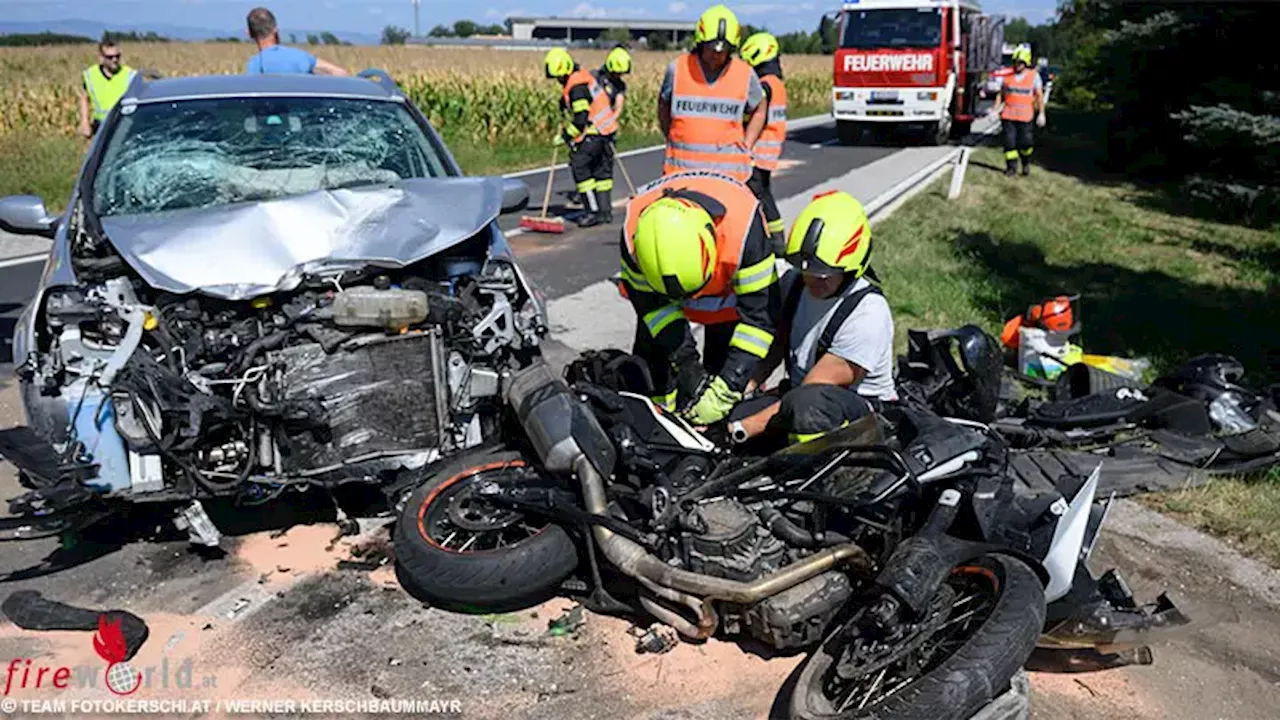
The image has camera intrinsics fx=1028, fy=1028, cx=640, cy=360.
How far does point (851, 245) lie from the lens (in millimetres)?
3699

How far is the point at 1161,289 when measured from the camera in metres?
8.84

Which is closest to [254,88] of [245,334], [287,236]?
[287,236]

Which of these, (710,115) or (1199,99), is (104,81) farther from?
(1199,99)

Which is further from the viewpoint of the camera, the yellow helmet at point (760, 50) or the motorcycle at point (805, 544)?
the yellow helmet at point (760, 50)

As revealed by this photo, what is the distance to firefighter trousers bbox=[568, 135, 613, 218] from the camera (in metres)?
10.8

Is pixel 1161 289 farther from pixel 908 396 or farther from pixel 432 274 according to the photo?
pixel 432 274

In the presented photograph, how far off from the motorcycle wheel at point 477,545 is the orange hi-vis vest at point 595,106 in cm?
725

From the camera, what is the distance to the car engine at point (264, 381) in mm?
3658

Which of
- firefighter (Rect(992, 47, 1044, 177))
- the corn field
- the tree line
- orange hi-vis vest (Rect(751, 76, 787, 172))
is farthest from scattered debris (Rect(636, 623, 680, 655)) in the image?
the corn field

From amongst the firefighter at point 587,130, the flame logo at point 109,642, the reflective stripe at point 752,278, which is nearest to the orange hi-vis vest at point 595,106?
the firefighter at point 587,130

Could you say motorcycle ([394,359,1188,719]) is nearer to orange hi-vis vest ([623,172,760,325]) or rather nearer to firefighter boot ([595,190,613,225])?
orange hi-vis vest ([623,172,760,325])

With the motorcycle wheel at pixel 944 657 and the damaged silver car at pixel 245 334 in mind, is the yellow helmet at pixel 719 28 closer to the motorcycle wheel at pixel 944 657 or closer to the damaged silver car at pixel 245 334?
the damaged silver car at pixel 245 334

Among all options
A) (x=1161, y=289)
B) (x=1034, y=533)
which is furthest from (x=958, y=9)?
(x=1034, y=533)

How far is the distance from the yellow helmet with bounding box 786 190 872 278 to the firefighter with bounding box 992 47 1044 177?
13.0 m
